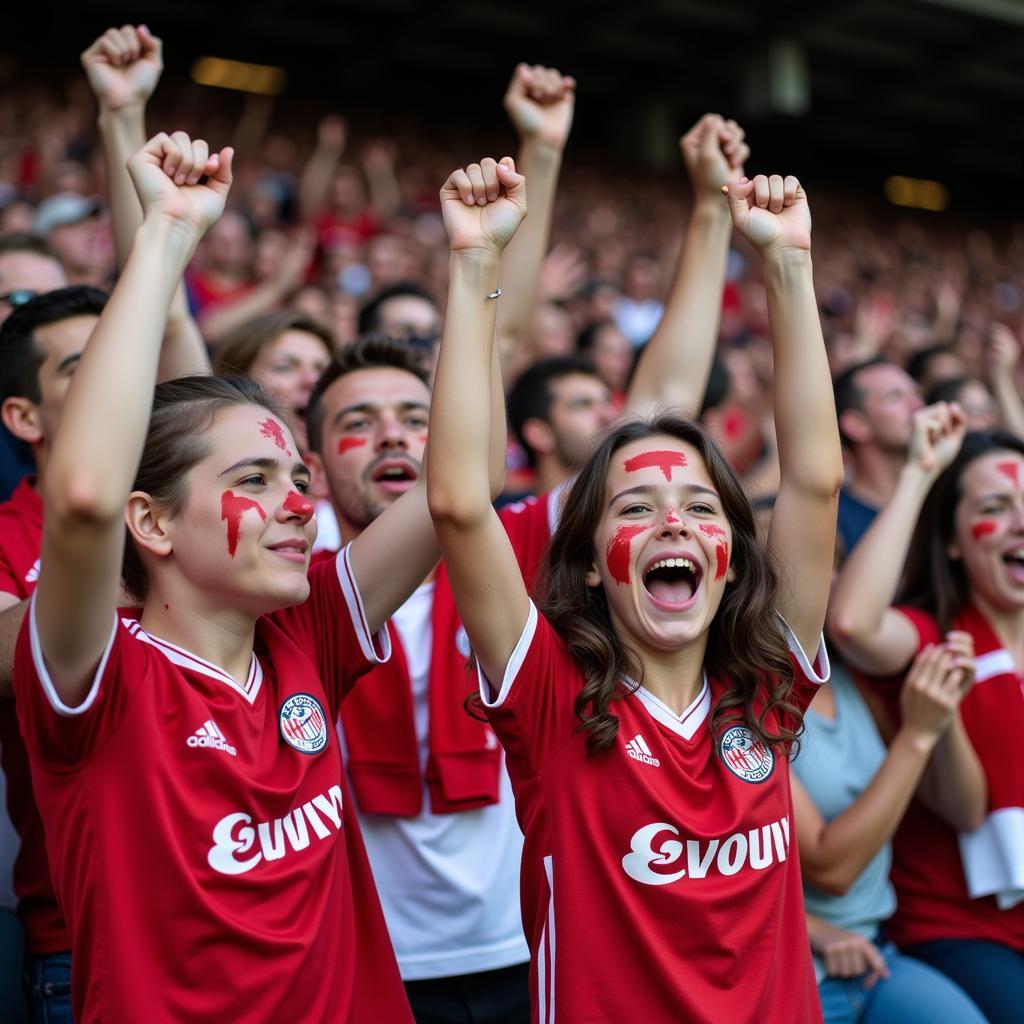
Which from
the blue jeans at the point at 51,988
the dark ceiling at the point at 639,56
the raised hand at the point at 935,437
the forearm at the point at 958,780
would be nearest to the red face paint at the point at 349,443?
the blue jeans at the point at 51,988

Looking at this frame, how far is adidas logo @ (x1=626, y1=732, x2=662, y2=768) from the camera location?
1982 millimetres

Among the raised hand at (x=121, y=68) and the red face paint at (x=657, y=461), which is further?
the raised hand at (x=121, y=68)

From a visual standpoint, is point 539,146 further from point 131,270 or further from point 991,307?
point 991,307

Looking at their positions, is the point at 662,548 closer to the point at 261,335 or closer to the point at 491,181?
the point at 491,181

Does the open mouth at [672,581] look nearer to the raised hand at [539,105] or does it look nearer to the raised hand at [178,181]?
the raised hand at [178,181]

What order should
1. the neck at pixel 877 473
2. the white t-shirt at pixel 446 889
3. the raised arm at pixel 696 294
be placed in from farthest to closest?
the neck at pixel 877 473 < the raised arm at pixel 696 294 < the white t-shirt at pixel 446 889

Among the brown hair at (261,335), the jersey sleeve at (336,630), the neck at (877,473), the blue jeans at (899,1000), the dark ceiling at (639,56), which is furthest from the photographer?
the dark ceiling at (639,56)

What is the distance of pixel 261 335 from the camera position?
3.60 m

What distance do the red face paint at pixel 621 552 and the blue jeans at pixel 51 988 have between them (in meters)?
1.13

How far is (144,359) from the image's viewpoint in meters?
1.64

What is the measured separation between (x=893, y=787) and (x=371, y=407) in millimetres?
1376

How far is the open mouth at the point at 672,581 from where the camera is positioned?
209cm

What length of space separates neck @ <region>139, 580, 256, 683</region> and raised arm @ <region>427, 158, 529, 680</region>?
0.35m

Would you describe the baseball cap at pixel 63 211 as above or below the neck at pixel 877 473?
above
